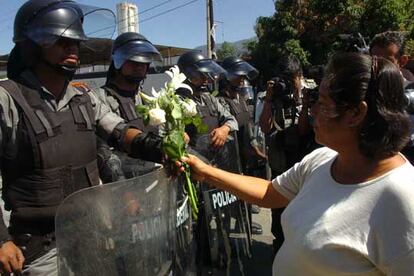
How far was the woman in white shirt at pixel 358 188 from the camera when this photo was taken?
1.39 m

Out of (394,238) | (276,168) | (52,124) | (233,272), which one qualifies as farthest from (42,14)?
(233,272)

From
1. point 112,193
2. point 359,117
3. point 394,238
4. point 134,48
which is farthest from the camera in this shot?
point 134,48

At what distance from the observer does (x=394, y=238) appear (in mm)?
1369

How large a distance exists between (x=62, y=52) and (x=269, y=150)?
6.66 feet

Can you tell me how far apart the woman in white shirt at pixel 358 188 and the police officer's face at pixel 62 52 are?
4.41 feet

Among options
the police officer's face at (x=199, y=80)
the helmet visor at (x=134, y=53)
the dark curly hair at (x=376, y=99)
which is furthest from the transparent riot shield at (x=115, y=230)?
the police officer's face at (x=199, y=80)

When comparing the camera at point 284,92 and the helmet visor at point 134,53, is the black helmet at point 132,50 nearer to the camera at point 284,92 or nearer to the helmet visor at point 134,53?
the helmet visor at point 134,53

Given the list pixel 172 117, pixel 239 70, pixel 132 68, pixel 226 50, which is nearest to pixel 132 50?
pixel 132 68

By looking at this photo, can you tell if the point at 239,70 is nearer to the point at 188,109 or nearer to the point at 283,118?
the point at 283,118

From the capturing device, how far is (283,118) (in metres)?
3.90

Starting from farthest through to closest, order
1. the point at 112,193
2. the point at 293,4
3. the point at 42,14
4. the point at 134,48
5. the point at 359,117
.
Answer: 1. the point at 293,4
2. the point at 134,48
3. the point at 42,14
4. the point at 112,193
5. the point at 359,117

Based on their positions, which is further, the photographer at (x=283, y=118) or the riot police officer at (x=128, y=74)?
the photographer at (x=283, y=118)

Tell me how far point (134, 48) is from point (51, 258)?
1.88 meters

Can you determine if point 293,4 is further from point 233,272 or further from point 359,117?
point 359,117
